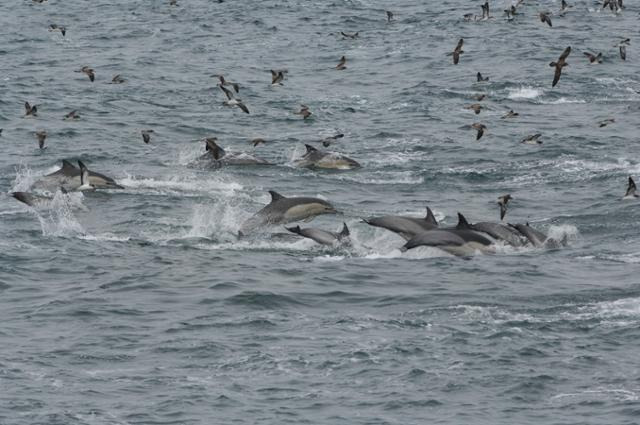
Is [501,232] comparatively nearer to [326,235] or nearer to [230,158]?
[326,235]

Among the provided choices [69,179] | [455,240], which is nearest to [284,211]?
[455,240]

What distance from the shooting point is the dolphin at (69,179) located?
42.2 m

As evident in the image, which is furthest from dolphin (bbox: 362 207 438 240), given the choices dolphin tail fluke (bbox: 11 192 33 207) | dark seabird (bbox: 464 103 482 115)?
→ dark seabird (bbox: 464 103 482 115)

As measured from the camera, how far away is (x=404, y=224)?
35031mm

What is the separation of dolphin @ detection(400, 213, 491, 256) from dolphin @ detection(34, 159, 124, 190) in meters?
11.1

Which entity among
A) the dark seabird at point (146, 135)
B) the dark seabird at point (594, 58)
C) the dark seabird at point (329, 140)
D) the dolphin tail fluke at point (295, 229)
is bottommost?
the dark seabird at point (329, 140)

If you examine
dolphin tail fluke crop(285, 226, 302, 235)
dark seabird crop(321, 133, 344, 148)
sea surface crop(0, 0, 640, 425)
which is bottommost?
sea surface crop(0, 0, 640, 425)

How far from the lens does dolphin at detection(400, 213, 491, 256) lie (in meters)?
34.2

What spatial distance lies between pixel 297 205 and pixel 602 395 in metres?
13.2

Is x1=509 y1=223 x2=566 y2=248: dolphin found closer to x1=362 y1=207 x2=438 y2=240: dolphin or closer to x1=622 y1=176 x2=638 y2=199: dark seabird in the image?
x1=362 y1=207 x2=438 y2=240: dolphin

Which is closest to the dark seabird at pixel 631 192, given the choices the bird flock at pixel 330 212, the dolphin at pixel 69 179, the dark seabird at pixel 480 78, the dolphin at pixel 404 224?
the bird flock at pixel 330 212

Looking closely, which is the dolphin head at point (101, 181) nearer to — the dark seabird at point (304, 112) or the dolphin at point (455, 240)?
the dolphin at point (455, 240)

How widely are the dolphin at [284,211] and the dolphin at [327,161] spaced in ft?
32.5

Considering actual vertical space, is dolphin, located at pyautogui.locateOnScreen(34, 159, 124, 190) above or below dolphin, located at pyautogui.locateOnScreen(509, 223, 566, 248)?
above
